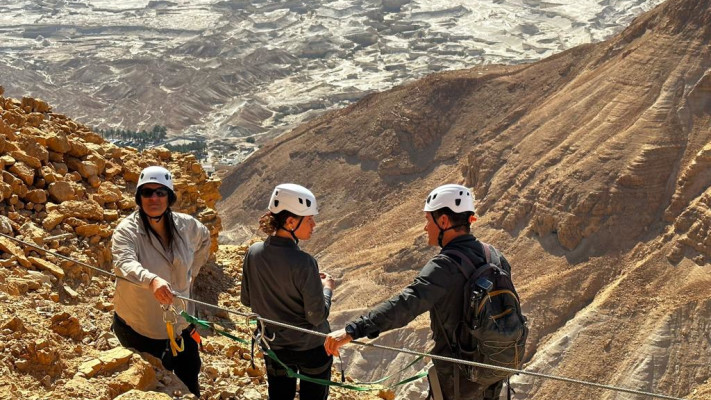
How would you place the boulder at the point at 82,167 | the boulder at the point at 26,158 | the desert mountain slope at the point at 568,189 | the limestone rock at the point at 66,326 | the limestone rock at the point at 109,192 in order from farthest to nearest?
1. the desert mountain slope at the point at 568,189
2. the boulder at the point at 82,167
3. the limestone rock at the point at 109,192
4. the boulder at the point at 26,158
5. the limestone rock at the point at 66,326

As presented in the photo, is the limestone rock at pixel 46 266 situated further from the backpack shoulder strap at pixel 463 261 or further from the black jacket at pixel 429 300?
the backpack shoulder strap at pixel 463 261

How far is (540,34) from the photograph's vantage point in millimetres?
85500

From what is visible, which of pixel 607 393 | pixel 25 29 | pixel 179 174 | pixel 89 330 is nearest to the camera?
pixel 89 330

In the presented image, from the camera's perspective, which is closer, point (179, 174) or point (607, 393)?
point (179, 174)

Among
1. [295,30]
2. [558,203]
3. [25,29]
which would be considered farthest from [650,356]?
[25,29]

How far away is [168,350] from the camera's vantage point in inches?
209

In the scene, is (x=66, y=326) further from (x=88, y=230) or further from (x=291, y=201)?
(x=88, y=230)

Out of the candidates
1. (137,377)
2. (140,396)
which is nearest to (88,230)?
(137,377)

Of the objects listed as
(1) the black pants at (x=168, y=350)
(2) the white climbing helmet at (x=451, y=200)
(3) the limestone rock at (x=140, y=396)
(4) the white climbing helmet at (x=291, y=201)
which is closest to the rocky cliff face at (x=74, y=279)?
(3) the limestone rock at (x=140, y=396)

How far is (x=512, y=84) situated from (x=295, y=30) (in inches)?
2674

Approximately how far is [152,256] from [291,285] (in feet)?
3.48

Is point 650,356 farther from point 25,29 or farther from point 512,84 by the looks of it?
point 25,29

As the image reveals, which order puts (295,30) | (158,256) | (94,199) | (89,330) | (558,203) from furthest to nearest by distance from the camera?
(295,30)
(558,203)
(94,199)
(89,330)
(158,256)

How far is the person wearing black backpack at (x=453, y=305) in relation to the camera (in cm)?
417
